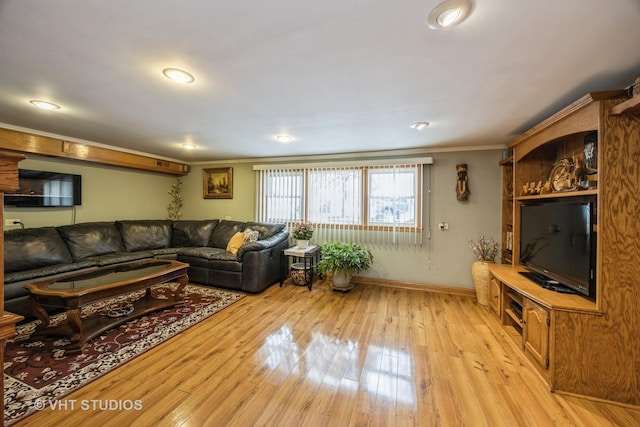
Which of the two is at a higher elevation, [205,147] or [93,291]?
[205,147]

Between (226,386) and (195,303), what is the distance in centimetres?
164

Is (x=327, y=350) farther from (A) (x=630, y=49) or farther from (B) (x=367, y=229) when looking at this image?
(A) (x=630, y=49)

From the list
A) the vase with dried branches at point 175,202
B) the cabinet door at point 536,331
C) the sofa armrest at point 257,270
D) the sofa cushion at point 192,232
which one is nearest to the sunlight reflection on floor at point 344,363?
the cabinet door at point 536,331

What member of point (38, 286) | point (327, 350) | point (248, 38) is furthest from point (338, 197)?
point (38, 286)

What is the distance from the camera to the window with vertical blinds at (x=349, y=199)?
12.8 feet

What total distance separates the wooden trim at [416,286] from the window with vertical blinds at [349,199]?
2.06 feet

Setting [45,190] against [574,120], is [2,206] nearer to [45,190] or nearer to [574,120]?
[574,120]

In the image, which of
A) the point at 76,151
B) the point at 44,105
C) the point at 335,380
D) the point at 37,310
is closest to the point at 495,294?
the point at 335,380

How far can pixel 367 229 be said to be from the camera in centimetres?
414

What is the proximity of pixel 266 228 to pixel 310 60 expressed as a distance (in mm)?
3222

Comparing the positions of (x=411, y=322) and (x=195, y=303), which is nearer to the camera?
(x=411, y=322)

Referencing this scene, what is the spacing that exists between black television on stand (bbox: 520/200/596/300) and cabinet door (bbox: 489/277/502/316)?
0.33 m

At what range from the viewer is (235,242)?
4121 mm

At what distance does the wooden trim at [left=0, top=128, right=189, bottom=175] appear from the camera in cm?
297
